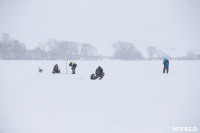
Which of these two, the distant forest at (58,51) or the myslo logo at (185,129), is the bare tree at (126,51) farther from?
the myslo logo at (185,129)

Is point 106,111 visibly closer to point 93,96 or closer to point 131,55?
point 93,96

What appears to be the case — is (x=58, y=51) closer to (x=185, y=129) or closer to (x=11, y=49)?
(x=11, y=49)

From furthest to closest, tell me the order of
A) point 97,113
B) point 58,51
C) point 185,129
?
1. point 58,51
2. point 97,113
3. point 185,129

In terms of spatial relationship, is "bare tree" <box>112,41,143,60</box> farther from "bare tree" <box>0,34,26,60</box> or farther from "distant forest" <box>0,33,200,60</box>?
"bare tree" <box>0,34,26,60</box>

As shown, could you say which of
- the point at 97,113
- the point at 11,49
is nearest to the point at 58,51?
the point at 11,49

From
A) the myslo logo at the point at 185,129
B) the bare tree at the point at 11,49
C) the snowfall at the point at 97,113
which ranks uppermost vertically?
the bare tree at the point at 11,49

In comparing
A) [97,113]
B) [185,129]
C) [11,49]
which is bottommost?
[185,129]

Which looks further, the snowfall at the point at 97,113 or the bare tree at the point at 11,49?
the bare tree at the point at 11,49

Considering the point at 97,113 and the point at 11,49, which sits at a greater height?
the point at 11,49

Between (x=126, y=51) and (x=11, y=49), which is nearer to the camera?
(x=11, y=49)

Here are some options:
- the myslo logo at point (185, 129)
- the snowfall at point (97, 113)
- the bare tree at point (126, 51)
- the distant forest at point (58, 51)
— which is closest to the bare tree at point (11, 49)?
the distant forest at point (58, 51)

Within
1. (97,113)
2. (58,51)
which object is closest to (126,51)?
(58,51)

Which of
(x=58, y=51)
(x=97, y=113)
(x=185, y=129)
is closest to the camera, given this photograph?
(x=185, y=129)

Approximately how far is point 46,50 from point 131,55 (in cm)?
3545
